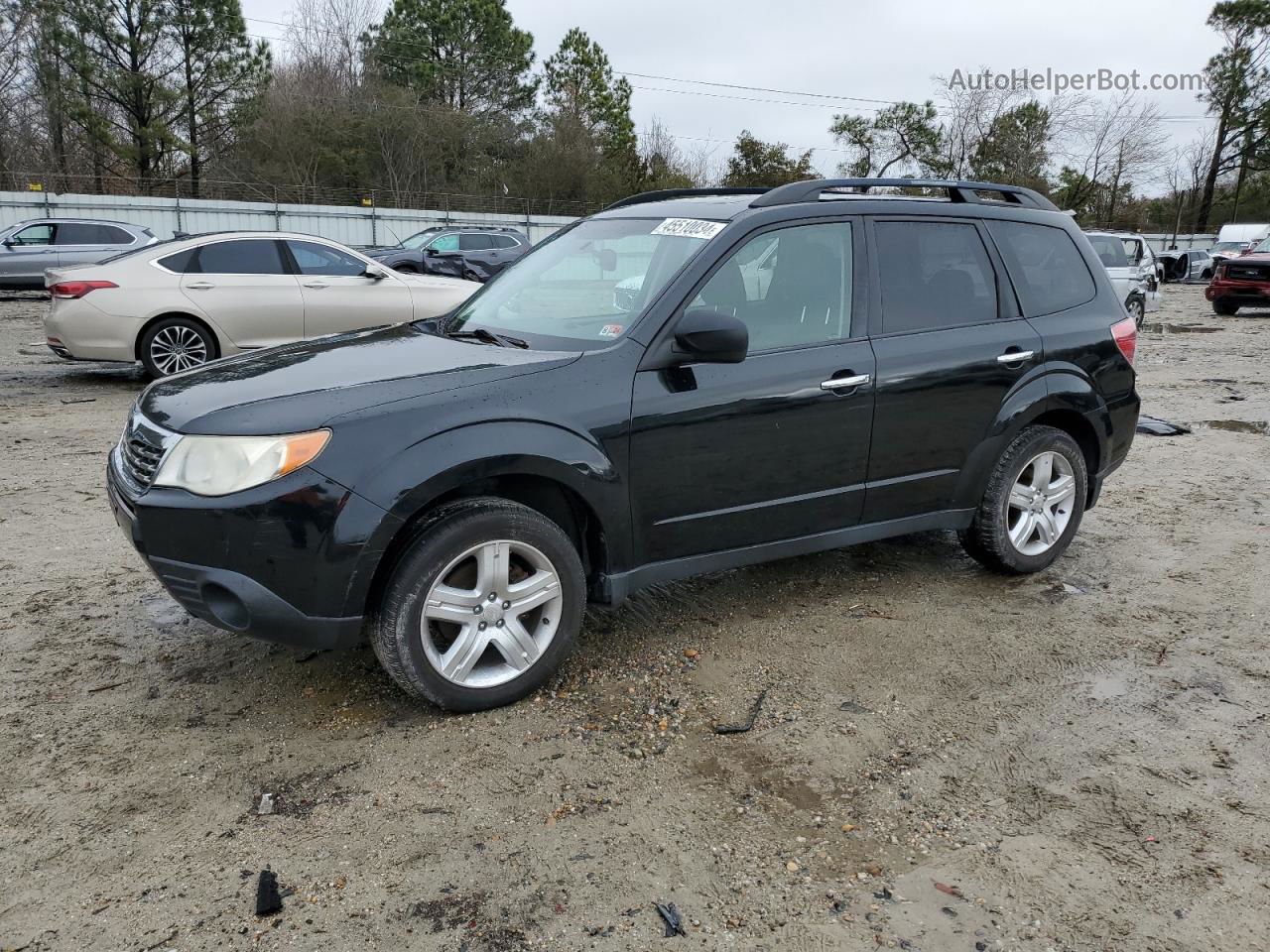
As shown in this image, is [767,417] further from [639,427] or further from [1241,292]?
[1241,292]

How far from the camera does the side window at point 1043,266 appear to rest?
4.83 meters

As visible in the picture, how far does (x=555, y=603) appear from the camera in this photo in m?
3.57

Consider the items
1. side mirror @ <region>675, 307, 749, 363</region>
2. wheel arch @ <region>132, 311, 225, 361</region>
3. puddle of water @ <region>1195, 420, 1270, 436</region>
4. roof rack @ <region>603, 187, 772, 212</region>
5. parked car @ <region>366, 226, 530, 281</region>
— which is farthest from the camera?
parked car @ <region>366, 226, 530, 281</region>

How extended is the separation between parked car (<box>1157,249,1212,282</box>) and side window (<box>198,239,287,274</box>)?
3326cm

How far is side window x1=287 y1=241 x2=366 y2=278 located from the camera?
414 inches

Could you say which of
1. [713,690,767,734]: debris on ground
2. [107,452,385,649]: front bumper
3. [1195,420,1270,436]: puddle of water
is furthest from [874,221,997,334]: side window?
[1195,420,1270,436]: puddle of water

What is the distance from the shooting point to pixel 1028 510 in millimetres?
4906

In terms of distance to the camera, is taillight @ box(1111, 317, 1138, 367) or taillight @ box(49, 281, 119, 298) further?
taillight @ box(49, 281, 119, 298)

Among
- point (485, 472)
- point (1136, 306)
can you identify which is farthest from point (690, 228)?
point (1136, 306)

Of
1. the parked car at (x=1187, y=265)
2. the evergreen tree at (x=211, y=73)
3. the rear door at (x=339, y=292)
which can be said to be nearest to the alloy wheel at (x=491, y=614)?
the rear door at (x=339, y=292)

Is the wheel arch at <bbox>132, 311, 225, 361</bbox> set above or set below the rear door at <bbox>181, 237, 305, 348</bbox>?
below

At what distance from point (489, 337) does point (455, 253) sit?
66.4 ft

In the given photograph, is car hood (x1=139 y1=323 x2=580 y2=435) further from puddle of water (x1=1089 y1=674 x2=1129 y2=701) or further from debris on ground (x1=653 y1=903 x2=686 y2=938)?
puddle of water (x1=1089 y1=674 x2=1129 y2=701)

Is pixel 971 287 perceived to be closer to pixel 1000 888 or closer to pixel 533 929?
pixel 1000 888
